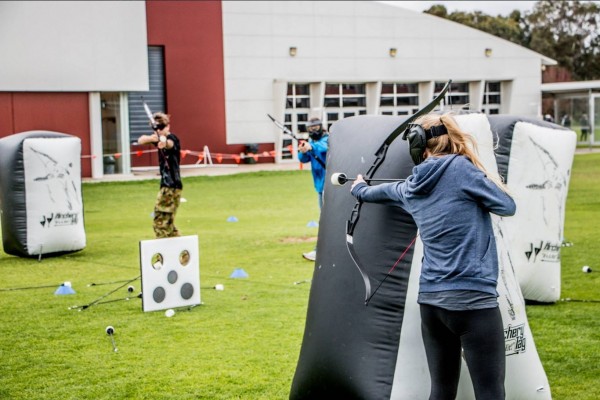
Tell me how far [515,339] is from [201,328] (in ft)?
12.9

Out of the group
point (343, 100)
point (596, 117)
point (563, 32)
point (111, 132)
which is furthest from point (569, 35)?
point (111, 132)

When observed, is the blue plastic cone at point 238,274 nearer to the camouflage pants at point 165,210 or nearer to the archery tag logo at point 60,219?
the camouflage pants at point 165,210

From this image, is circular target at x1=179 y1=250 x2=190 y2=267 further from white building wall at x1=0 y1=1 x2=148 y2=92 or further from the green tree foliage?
the green tree foliage

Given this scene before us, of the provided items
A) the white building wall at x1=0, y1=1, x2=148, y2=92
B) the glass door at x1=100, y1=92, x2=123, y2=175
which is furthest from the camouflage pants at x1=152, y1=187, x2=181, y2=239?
the glass door at x1=100, y1=92, x2=123, y2=175

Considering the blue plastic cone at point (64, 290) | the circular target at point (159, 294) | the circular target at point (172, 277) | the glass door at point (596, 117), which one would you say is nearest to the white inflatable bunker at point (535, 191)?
the circular target at point (172, 277)

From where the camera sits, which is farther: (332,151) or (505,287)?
(332,151)

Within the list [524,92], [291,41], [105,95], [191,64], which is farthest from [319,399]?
[524,92]

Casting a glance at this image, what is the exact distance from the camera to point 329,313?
543 cm

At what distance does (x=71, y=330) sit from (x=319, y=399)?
153 inches

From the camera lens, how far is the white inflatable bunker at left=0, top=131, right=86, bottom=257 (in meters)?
13.0

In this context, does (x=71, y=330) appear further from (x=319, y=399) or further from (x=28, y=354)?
(x=319, y=399)

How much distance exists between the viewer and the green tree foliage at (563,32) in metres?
72.5

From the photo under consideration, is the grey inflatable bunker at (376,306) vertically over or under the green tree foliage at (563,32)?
under

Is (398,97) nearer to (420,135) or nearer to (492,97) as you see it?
(492,97)
